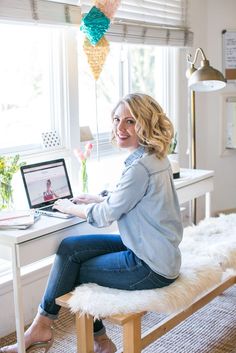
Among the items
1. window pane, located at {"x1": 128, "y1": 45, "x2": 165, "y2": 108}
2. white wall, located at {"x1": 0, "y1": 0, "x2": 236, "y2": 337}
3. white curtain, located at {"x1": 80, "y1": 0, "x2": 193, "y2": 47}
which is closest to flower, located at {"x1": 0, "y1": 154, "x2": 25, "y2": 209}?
white curtain, located at {"x1": 80, "y1": 0, "x2": 193, "y2": 47}

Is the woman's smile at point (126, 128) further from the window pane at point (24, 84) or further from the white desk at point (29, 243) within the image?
the window pane at point (24, 84)

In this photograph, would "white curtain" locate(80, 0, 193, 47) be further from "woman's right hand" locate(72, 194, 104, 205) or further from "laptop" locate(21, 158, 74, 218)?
"woman's right hand" locate(72, 194, 104, 205)

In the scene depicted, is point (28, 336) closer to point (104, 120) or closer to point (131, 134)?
point (131, 134)

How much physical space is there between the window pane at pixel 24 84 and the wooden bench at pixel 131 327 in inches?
42.9

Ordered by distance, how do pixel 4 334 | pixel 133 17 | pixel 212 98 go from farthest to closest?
pixel 212 98 → pixel 133 17 → pixel 4 334

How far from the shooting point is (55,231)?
2111mm

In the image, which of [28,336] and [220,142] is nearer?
[28,336]

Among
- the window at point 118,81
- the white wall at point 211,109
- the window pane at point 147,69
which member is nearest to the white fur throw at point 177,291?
the window at point 118,81

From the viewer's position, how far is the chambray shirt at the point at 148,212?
74.9 inches

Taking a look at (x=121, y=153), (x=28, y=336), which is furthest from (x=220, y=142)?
(x=28, y=336)

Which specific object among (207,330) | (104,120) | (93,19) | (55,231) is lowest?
(207,330)

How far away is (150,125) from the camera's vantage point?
1.98 metres

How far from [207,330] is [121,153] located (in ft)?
4.56

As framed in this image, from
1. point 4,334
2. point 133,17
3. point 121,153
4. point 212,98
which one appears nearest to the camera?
point 4,334
